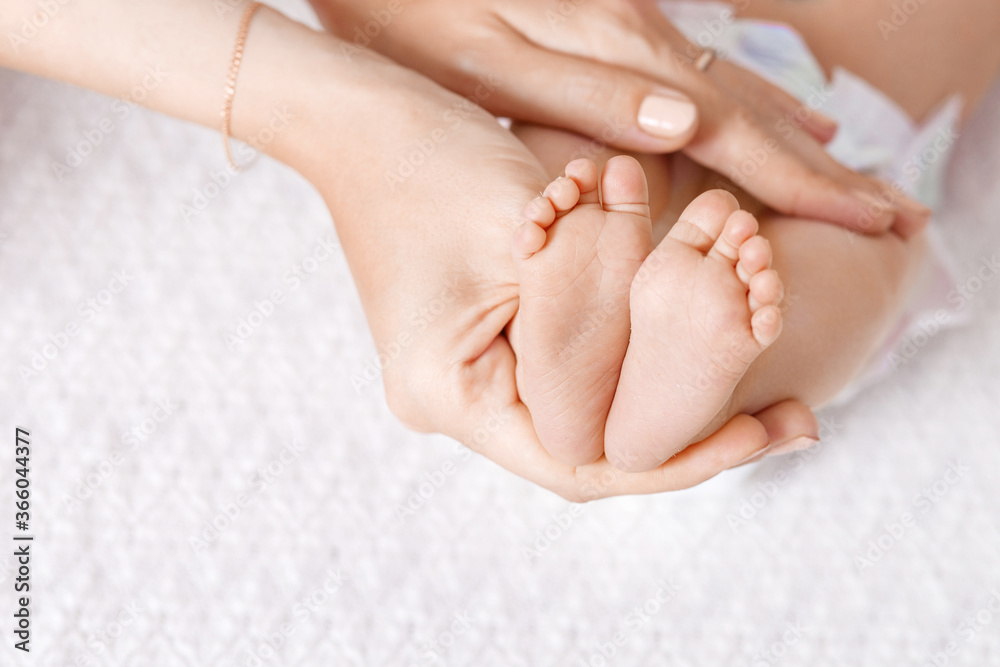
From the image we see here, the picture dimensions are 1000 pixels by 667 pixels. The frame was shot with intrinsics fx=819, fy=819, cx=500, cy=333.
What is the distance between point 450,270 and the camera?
0.78 m

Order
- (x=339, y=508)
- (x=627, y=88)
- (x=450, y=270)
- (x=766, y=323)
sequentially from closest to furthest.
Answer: (x=766, y=323) → (x=450, y=270) → (x=627, y=88) → (x=339, y=508)

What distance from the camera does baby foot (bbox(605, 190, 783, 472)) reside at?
580 millimetres

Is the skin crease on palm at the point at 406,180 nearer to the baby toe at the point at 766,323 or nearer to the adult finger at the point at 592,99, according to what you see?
the adult finger at the point at 592,99

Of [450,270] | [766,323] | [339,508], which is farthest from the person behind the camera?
[339,508]

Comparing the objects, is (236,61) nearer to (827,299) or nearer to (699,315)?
(699,315)

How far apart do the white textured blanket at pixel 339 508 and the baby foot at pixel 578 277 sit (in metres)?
0.42

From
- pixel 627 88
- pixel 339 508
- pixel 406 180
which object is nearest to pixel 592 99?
pixel 627 88

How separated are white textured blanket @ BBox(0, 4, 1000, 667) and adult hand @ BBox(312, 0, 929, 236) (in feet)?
1.08

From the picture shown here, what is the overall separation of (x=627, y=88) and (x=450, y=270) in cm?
29

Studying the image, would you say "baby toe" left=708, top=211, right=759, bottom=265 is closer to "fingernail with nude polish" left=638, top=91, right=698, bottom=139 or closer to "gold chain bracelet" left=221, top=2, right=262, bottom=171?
"fingernail with nude polish" left=638, top=91, right=698, bottom=139

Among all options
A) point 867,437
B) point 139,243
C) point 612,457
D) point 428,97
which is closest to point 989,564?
point 867,437

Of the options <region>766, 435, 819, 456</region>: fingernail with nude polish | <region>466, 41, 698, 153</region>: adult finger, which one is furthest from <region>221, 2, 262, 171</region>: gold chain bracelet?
<region>766, 435, 819, 456</region>: fingernail with nude polish

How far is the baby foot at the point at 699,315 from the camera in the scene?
0.58 meters

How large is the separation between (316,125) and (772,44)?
1.98 feet
